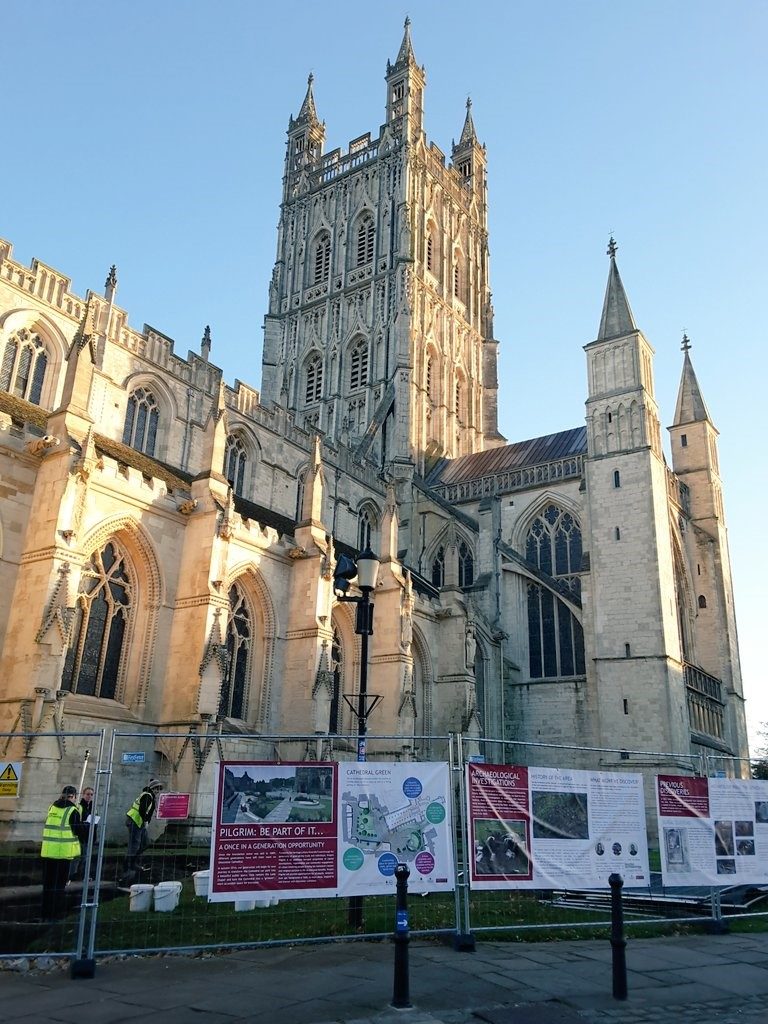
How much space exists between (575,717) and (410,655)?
8954mm

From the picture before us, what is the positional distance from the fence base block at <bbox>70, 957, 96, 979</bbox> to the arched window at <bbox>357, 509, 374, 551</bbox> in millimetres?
30685

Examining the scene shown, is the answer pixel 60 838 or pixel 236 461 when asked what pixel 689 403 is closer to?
pixel 236 461

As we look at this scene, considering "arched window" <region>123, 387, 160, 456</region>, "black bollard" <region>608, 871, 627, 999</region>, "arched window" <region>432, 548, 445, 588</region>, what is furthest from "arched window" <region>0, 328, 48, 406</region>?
"black bollard" <region>608, 871, 627, 999</region>

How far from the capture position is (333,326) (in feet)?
166

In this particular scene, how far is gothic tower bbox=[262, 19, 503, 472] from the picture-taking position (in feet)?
154

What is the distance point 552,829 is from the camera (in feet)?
29.7

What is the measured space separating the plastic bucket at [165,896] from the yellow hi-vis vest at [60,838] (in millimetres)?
1063

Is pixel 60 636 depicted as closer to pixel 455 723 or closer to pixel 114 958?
pixel 114 958

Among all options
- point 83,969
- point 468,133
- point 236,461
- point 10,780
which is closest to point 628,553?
point 236,461

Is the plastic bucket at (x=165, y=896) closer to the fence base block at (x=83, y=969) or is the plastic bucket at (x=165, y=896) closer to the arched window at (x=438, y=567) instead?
the fence base block at (x=83, y=969)

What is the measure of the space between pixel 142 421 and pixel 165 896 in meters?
21.2

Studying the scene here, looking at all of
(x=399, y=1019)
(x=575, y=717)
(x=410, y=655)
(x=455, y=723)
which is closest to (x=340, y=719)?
(x=410, y=655)

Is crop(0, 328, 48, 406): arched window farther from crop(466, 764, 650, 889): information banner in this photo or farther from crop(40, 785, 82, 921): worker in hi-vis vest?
crop(466, 764, 650, 889): information banner

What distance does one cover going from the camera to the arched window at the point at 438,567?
38656mm
